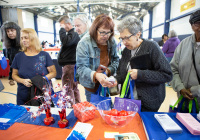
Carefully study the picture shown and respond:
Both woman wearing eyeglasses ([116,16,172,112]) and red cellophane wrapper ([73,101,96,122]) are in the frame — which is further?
woman wearing eyeglasses ([116,16,172,112])

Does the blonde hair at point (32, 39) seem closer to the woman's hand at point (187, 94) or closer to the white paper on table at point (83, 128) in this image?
the white paper on table at point (83, 128)

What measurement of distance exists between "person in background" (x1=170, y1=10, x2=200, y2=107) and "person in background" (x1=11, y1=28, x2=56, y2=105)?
152 centimetres

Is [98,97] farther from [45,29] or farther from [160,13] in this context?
[45,29]

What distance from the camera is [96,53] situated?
4.58 ft

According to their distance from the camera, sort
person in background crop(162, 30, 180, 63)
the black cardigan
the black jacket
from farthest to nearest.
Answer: person in background crop(162, 30, 180, 63), the black jacket, the black cardigan

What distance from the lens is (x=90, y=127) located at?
923 mm

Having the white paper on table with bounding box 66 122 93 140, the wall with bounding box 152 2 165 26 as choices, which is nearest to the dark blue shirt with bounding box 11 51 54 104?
the white paper on table with bounding box 66 122 93 140

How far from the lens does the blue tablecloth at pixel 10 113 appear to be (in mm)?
974

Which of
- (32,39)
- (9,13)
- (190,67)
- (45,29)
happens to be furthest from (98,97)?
(45,29)

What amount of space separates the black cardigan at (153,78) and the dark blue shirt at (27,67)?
1187mm

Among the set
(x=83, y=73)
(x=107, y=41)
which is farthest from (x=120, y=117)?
(x=107, y=41)

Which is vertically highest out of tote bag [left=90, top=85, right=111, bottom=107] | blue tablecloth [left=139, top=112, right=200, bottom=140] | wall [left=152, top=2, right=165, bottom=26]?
wall [left=152, top=2, right=165, bottom=26]

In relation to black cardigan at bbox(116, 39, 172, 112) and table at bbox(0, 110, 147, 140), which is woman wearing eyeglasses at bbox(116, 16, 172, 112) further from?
table at bbox(0, 110, 147, 140)

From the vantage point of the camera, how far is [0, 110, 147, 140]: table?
2.77ft
